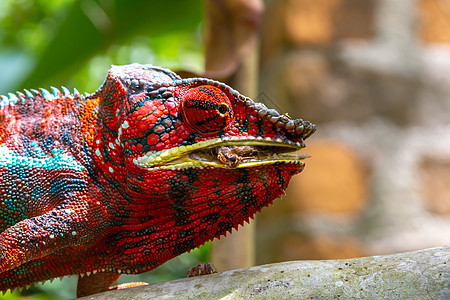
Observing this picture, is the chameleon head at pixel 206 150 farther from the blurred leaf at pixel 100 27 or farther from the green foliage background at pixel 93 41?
the blurred leaf at pixel 100 27

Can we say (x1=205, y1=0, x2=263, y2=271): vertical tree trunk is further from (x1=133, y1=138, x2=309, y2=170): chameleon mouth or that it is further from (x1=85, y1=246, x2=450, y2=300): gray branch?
(x1=85, y1=246, x2=450, y2=300): gray branch

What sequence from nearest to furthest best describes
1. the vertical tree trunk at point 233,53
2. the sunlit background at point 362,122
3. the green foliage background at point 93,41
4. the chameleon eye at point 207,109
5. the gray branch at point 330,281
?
the gray branch at point 330,281
the chameleon eye at point 207,109
the vertical tree trunk at point 233,53
the sunlit background at point 362,122
the green foliage background at point 93,41

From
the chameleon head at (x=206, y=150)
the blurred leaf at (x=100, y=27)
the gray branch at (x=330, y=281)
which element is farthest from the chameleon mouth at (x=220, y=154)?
the blurred leaf at (x=100, y=27)

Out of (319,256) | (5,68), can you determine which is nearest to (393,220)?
(319,256)

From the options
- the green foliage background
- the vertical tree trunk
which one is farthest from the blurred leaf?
the vertical tree trunk

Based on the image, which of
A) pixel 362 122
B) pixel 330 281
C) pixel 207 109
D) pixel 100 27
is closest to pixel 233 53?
pixel 362 122

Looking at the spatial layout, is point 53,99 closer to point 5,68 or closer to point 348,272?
point 348,272
